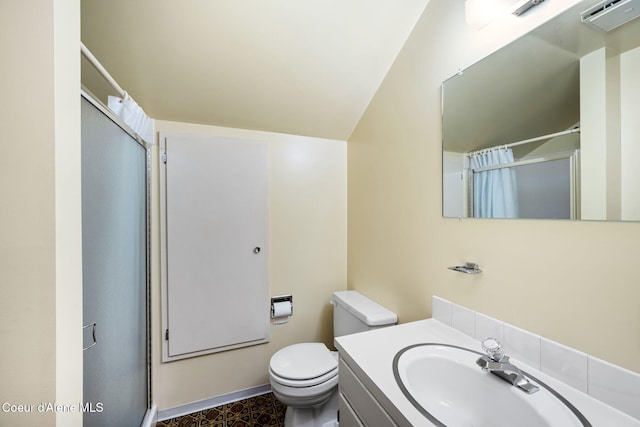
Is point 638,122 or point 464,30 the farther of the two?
point 464,30

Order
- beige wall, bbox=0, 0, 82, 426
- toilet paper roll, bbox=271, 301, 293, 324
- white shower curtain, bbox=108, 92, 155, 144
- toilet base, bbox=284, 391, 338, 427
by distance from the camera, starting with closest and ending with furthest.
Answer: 1. beige wall, bbox=0, 0, 82, 426
2. white shower curtain, bbox=108, 92, 155, 144
3. toilet base, bbox=284, 391, 338, 427
4. toilet paper roll, bbox=271, 301, 293, 324

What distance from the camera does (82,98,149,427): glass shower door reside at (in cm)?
A: 88

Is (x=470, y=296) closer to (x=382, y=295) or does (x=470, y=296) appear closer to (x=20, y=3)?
(x=382, y=295)

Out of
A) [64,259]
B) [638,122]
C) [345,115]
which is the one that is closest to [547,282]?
[638,122]

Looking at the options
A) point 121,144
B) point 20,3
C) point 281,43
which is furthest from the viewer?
point 281,43

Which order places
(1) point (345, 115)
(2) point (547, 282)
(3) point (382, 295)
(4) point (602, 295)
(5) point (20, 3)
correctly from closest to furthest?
(5) point (20, 3) < (4) point (602, 295) < (2) point (547, 282) < (3) point (382, 295) < (1) point (345, 115)

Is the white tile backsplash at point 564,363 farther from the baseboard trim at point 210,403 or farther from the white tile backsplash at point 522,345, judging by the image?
the baseboard trim at point 210,403

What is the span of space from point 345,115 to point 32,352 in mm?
1788

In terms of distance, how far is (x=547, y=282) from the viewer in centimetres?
77

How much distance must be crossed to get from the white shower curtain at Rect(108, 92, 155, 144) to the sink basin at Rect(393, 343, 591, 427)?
1487mm

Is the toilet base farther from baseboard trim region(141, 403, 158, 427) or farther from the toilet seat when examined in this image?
baseboard trim region(141, 403, 158, 427)

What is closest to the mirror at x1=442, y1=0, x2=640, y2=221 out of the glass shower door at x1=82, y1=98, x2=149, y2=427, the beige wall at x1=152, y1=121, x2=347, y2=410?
the beige wall at x1=152, y1=121, x2=347, y2=410

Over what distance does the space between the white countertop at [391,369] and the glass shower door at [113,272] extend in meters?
0.91

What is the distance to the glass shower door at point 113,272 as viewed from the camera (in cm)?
88
